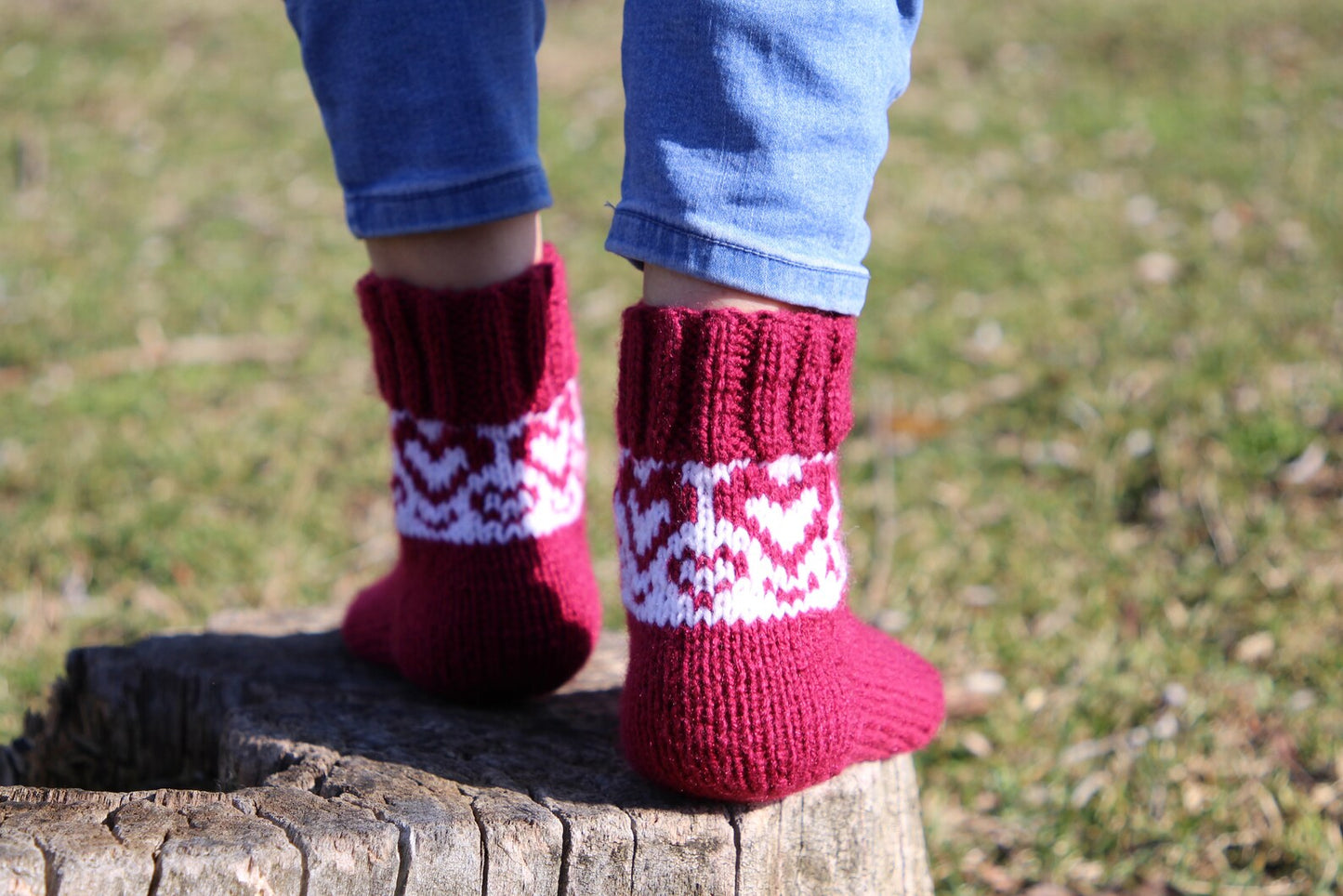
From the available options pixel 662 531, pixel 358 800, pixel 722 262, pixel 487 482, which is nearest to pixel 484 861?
pixel 358 800

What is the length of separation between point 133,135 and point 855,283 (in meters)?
4.05

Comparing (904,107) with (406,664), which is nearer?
(406,664)

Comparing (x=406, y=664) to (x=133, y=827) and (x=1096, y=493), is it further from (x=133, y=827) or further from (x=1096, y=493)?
(x=1096, y=493)

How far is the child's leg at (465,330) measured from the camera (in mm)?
1126

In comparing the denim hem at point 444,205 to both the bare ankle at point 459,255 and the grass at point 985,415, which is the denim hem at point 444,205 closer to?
the bare ankle at point 459,255

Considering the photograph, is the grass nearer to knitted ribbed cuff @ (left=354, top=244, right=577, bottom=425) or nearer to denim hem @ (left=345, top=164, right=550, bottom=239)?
knitted ribbed cuff @ (left=354, top=244, right=577, bottom=425)

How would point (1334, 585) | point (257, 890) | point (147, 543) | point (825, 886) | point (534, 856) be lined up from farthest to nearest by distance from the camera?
1. point (147, 543)
2. point (1334, 585)
3. point (825, 886)
4. point (534, 856)
5. point (257, 890)

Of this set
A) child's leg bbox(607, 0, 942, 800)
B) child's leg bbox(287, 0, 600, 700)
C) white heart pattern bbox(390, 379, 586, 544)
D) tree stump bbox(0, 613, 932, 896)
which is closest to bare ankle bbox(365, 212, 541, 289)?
child's leg bbox(287, 0, 600, 700)

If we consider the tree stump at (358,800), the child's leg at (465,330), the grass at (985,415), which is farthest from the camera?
the grass at (985,415)

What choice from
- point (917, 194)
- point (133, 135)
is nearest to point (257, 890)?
point (917, 194)

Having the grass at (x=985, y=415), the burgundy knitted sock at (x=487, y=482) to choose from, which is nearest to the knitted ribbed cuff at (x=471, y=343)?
the burgundy knitted sock at (x=487, y=482)

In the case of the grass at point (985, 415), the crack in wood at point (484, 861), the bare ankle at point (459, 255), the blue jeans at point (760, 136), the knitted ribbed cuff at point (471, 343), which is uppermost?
the blue jeans at point (760, 136)

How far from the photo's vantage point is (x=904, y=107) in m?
4.73

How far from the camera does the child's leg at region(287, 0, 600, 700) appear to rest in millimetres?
1126
